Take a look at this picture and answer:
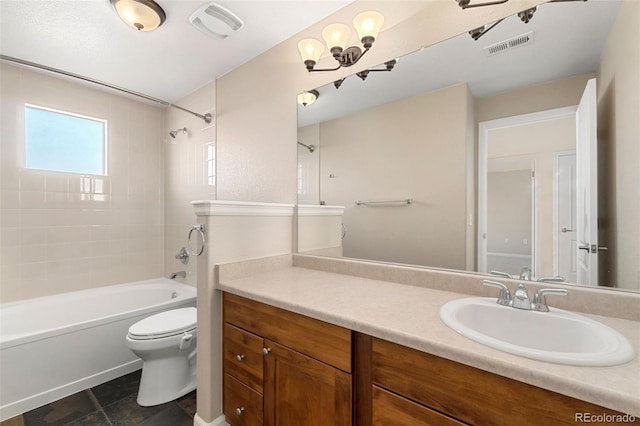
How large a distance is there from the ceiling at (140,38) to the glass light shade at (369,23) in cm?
30

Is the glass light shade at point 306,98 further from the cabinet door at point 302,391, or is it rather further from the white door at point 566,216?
the cabinet door at point 302,391

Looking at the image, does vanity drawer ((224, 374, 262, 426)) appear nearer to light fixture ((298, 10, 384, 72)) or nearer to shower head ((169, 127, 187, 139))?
light fixture ((298, 10, 384, 72))

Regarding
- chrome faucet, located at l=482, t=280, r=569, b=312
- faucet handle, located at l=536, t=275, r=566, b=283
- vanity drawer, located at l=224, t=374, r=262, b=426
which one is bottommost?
vanity drawer, located at l=224, t=374, r=262, b=426

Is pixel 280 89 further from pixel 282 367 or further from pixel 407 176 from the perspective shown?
pixel 282 367

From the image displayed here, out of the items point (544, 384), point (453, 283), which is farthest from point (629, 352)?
point (453, 283)

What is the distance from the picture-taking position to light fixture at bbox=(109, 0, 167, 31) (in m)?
1.54

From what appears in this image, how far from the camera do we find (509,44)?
3.91 feet

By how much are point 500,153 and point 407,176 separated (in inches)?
17.0

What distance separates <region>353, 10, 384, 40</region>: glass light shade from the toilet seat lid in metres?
2.10

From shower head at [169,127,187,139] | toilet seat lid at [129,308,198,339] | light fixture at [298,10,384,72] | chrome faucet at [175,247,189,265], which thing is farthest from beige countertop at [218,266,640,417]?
shower head at [169,127,187,139]

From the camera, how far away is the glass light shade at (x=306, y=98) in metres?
1.83

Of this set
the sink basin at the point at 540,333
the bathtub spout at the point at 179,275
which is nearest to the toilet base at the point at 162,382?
the bathtub spout at the point at 179,275

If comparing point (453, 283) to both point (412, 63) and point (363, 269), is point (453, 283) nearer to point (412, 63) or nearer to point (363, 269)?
point (363, 269)

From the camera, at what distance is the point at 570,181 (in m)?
1.10
